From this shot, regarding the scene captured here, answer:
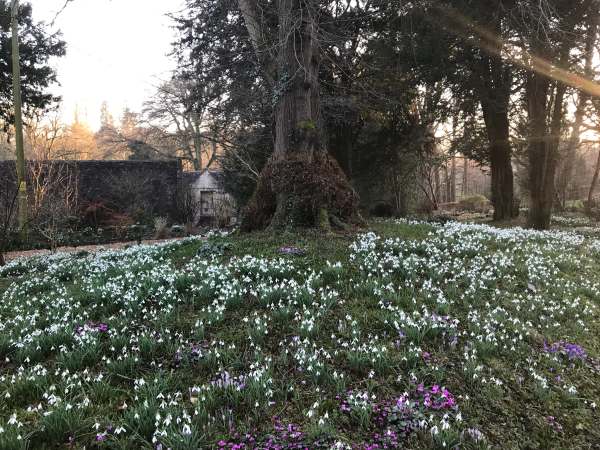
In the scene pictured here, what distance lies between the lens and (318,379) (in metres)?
3.06

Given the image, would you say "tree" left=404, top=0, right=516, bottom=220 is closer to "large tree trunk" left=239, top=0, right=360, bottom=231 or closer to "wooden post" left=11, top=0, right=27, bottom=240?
"large tree trunk" left=239, top=0, right=360, bottom=231

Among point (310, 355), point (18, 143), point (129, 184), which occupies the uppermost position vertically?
point (18, 143)

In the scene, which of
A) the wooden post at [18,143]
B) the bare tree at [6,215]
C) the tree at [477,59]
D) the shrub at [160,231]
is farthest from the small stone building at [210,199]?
the tree at [477,59]

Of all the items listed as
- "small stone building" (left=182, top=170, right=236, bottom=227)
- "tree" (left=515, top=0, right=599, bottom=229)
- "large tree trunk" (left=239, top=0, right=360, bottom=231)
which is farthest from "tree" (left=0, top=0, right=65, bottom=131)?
"tree" (left=515, top=0, right=599, bottom=229)

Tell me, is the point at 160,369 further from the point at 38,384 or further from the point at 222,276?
the point at 222,276

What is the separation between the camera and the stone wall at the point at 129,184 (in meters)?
21.1

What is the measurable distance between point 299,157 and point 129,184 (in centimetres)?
1617

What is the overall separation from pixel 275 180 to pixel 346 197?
1503 millimetres

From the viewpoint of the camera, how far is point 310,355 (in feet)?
10.7

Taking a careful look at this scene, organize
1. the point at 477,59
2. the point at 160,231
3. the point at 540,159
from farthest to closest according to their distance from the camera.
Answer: the point at 160,231, the point at 477,59, the point at 540,159

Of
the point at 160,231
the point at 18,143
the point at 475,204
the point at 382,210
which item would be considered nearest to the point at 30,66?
the point at 18,143

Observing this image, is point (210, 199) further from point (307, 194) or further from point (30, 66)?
point (307, 194)

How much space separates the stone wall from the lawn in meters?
16.1

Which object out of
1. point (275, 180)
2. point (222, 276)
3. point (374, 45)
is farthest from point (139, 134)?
point (222, 276)
